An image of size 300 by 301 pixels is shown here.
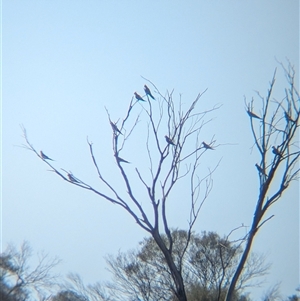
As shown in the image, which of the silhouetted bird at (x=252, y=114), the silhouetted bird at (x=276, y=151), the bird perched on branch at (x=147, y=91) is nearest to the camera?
the silhouetted bird at (x=276, y=151)

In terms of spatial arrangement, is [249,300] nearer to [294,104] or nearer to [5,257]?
[5,257]

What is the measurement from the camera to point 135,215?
503 centimetres

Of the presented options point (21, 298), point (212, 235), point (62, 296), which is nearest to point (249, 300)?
point (212, 235)

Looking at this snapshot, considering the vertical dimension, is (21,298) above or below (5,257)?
below

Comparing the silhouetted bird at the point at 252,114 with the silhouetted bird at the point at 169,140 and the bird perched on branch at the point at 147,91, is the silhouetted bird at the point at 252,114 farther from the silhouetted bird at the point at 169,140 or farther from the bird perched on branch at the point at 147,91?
the bird perched on branch at the point at 147,91

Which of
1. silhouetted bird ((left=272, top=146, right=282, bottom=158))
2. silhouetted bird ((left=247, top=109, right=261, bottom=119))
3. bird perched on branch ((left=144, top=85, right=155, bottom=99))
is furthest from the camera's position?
bird perched on branch ((left=144, top=85, right=155, bottom=99))

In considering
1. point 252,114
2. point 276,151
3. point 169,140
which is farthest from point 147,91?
point 276,151

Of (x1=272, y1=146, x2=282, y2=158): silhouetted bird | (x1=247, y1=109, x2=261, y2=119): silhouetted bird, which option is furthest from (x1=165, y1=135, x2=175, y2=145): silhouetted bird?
(x1=272, y1=146, x2=282, y2=158): silhouetted bird

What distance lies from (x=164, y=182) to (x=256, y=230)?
1.19 m

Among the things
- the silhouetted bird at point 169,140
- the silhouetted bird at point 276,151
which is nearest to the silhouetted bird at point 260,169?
the silhouetted bird at point 276,151

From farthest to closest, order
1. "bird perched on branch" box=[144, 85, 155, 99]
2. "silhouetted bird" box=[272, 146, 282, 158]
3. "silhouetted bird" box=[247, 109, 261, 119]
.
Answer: "bird perched on branch" box=[144, 85, 155, 99] < "silhouetted bird" box=[247, 109, 261, 119] < "silhouetted bird" box=[272, 146, 282, 158]

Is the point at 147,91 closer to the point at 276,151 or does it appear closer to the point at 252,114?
the point at 252,114

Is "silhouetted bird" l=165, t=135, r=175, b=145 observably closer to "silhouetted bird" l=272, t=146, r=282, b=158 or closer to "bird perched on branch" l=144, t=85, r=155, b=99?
"bird perched on branch" l=144, t=85, r=155, b=99

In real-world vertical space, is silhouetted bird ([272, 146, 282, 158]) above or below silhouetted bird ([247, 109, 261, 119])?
below
